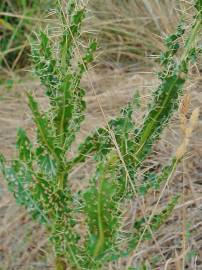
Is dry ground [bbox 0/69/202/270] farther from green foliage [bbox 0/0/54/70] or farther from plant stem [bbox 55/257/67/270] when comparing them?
green foliage [bbox 0/0/54/70]

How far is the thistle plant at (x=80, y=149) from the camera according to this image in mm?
1143

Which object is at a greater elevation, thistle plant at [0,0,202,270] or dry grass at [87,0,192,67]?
thistle plant at [0,0,202,270]

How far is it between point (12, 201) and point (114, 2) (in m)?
1.42

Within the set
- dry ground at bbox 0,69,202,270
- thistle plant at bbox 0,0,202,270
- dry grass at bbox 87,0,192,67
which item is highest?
thistle plant at bbox 0,0,202,270

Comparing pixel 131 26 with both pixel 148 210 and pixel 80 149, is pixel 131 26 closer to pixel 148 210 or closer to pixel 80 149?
pixel 148 210

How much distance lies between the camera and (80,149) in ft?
4.09

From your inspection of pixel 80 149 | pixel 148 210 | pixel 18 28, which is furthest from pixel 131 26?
pixel 80 149

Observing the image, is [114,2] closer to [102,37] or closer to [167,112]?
[102,37]

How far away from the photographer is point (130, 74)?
2672mm

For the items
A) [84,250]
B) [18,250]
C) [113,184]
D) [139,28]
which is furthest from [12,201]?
[139,28]

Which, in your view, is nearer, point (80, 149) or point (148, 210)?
point (80, 149)

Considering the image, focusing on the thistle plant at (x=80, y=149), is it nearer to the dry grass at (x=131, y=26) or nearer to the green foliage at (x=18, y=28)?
the dry grass at (x=131, y=26)

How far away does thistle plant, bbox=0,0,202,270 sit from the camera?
3.75 feet

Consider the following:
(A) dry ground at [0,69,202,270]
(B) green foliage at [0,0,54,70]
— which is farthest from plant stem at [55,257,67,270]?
(B) green foliage at [0,0,54,70]
